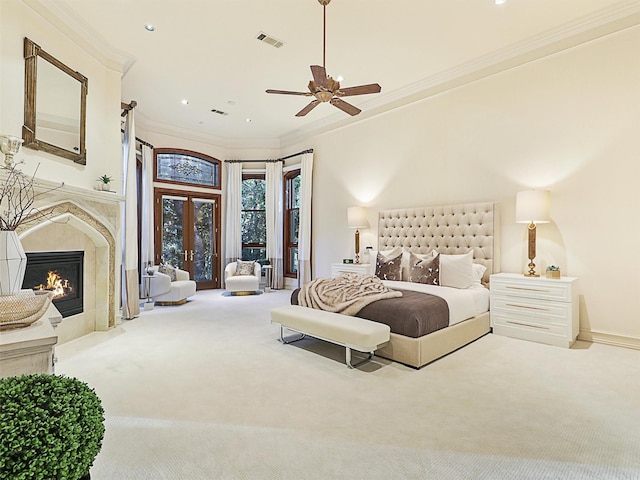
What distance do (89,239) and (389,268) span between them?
4093mm

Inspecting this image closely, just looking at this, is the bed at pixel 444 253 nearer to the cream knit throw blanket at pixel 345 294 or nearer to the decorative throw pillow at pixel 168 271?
the cream knit throw blanket at pixel 345 294

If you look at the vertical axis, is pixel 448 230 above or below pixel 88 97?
below

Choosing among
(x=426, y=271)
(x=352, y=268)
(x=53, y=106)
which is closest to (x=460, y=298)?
(x=426, y=271)

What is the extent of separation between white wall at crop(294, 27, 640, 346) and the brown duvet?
5.73 ft

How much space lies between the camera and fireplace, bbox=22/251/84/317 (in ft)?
12.4

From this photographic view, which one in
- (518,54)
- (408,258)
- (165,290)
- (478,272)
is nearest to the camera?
(518,54)

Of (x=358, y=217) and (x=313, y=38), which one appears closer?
(x=313, y=38)

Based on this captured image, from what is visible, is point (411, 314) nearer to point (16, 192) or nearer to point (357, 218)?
point (357, 218)

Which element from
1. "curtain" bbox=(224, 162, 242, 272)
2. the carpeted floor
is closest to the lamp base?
the carpeted floor

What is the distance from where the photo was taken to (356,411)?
7.90 feet

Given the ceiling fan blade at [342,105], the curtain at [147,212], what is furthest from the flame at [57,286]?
the ceiling fan blade at [342,105]

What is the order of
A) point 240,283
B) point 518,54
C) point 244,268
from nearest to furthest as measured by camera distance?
point 518,54
point 240,283
point 244,268

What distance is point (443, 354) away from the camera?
11.5ft

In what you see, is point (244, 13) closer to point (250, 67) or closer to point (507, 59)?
point (250, 67)
